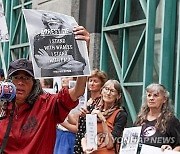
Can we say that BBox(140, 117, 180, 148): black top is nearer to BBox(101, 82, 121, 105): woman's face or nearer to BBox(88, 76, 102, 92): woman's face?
BBox(101, 82, 121, 105): woman's face

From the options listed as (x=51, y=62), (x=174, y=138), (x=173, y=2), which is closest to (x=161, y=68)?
(x=173, y=2)

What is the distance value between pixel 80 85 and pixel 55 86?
307cm

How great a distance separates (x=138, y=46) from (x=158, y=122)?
2.57 metres

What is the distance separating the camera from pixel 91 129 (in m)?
5.94

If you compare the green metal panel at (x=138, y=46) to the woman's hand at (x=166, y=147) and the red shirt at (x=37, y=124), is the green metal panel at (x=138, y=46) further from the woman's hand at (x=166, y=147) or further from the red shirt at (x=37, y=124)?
the red shirt at (x=37, y=124)

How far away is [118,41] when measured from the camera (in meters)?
8.71

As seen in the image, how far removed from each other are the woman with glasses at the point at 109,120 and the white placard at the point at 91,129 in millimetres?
96

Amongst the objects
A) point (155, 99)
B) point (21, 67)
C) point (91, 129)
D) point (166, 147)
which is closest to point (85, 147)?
point (91, 129)

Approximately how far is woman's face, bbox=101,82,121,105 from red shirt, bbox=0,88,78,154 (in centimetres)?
235

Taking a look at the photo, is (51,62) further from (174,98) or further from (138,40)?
(138,40)

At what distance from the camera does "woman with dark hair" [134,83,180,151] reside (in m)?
5.43

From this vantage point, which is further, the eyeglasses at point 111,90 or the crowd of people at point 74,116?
the eyeglasses at point 111,90

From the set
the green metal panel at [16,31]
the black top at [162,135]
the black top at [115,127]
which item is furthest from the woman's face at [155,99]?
the green metal panel at [16,31]

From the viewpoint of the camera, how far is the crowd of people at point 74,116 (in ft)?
12.8
